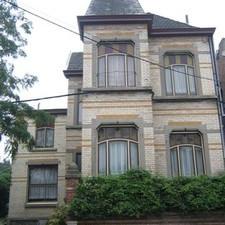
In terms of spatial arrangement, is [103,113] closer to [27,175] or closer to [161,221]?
[161,221]

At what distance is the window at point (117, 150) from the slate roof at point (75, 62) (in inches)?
313

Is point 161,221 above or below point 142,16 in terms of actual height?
below

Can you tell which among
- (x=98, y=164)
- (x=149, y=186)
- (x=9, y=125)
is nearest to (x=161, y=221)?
(x=149, y=186)

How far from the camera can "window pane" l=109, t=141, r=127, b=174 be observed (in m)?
16.0

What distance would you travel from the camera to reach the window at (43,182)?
24.4 metres

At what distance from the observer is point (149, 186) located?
1443 centimetres

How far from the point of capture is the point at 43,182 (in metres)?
24.7

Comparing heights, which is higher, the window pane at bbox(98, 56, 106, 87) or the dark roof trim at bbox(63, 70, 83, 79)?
the dark roof trim at bbox(63, 70, 83, 79)

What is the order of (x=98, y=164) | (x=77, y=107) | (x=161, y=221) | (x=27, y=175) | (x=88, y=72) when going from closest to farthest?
(x=161, y=221) < (x=98, y=164) < (x=88, y=72) < (x=77, y=107) < (x=27, y=175)

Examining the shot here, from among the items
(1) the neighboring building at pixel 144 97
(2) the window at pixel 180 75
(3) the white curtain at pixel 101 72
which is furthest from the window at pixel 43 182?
(2) the window at pixel 180 75

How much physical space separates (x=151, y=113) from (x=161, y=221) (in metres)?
4.58

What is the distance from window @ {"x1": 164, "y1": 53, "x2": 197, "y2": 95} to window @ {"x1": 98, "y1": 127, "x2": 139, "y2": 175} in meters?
3.07

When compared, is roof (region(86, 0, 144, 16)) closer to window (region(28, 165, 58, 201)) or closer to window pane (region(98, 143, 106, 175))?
window pane (region(98, 143, 106, 175))

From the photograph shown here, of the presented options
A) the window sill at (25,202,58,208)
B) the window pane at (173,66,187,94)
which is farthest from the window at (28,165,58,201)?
the window pane at (173,66,187,94)
